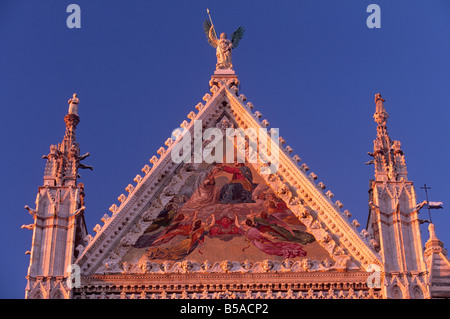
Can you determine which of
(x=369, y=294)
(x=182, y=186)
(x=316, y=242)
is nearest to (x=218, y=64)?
(x=182, y=186)

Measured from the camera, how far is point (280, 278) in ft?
63.5

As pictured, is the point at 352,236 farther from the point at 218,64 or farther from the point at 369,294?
the point at 218,64

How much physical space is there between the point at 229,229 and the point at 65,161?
10.9ft

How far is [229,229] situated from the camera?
66.1 feet

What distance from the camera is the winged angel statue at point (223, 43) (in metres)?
22.8

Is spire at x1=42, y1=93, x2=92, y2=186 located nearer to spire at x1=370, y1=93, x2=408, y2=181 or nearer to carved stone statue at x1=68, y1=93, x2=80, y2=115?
carved stone statue at x1=68, y1=93, x2=80, y2=115

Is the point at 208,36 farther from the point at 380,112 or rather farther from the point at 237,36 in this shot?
the point at 380,112

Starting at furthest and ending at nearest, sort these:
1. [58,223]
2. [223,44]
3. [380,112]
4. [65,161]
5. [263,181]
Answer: [223,44] → [380,112] → [263,181] → [65,161] → [58,223]

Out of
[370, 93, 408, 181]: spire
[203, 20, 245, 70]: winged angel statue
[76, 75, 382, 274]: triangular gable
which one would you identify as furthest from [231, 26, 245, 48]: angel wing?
[370, 93, 408, 181]: spire

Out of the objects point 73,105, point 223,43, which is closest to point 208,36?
point 223,43

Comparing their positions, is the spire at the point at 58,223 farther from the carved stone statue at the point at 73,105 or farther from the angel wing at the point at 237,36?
the angel wing at the point at 237,36

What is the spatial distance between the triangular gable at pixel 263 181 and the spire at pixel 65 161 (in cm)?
105
